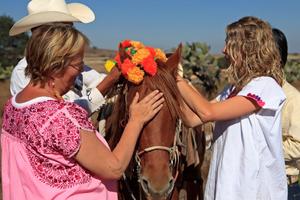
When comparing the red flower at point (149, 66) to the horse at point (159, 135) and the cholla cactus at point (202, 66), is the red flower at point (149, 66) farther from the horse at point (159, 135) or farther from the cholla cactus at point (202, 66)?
the cholla cactus at point (202, 66)

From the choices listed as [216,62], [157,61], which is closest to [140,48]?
[157,61]

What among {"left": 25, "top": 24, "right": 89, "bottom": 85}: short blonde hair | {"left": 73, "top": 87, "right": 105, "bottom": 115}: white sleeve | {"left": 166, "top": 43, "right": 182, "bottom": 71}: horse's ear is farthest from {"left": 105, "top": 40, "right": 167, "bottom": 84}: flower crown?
{"left": 25, "top": 24, "right": 89, "bottom": 85}: short blonde hair

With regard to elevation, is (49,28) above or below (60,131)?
above

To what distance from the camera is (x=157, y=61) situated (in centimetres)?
293

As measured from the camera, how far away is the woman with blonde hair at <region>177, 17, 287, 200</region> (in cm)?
260

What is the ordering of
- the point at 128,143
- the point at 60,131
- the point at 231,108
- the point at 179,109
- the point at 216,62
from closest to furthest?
the point at 60,131, the point at 128,143, the point at 231,108, the point at 179,109, the point at 216,62

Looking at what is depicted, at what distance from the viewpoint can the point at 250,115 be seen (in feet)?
8.67

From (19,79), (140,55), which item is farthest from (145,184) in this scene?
(19,79)

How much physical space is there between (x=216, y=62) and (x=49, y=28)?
16.9m

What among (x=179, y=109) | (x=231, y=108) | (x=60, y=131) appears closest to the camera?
(x=60, y=131)

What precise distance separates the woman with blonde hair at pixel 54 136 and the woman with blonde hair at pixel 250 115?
784mm

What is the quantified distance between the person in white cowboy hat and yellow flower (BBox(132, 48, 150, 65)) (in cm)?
22

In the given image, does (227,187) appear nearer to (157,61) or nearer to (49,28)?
(157,61)

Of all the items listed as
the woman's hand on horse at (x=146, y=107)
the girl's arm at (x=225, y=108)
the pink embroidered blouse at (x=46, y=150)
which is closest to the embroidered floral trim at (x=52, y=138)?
the pink embroidered blouse at (x=46, y=150)
